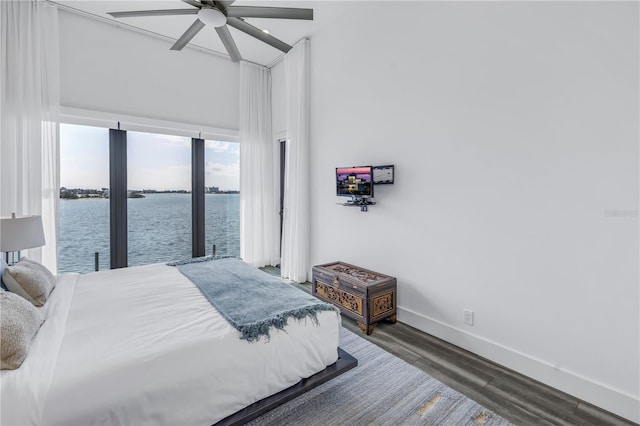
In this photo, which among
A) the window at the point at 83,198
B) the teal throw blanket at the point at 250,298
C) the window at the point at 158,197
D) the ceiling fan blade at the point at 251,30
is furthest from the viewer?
the window at the point at 158,197

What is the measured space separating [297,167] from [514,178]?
2.67m

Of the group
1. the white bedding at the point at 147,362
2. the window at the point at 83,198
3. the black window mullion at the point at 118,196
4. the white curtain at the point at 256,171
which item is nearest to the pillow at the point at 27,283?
the white bedding at the point at 147,362

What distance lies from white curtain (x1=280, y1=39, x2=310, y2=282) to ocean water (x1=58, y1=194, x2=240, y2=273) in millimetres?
1114

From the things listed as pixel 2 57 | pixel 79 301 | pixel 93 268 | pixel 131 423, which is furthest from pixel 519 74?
pixel 93 268

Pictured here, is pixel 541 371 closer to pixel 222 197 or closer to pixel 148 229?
pixel 222 197

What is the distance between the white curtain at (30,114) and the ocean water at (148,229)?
1.20 ft

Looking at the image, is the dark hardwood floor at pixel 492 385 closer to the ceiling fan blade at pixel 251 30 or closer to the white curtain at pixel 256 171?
the white curtain at pixel 256 171

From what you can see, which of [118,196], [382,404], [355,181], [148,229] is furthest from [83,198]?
[382,404]

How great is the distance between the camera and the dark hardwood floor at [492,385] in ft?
5.80

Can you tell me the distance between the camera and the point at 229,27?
3541 mm

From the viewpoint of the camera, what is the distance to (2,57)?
9.85 feet

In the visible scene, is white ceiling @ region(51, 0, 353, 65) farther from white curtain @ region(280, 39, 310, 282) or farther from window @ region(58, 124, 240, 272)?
window @ region(58, 124, 240, 272)

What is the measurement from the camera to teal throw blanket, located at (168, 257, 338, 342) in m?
1.69

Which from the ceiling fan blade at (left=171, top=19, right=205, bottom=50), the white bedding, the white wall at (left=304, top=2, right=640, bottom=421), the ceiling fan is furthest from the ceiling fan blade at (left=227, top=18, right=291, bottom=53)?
the white bedding
